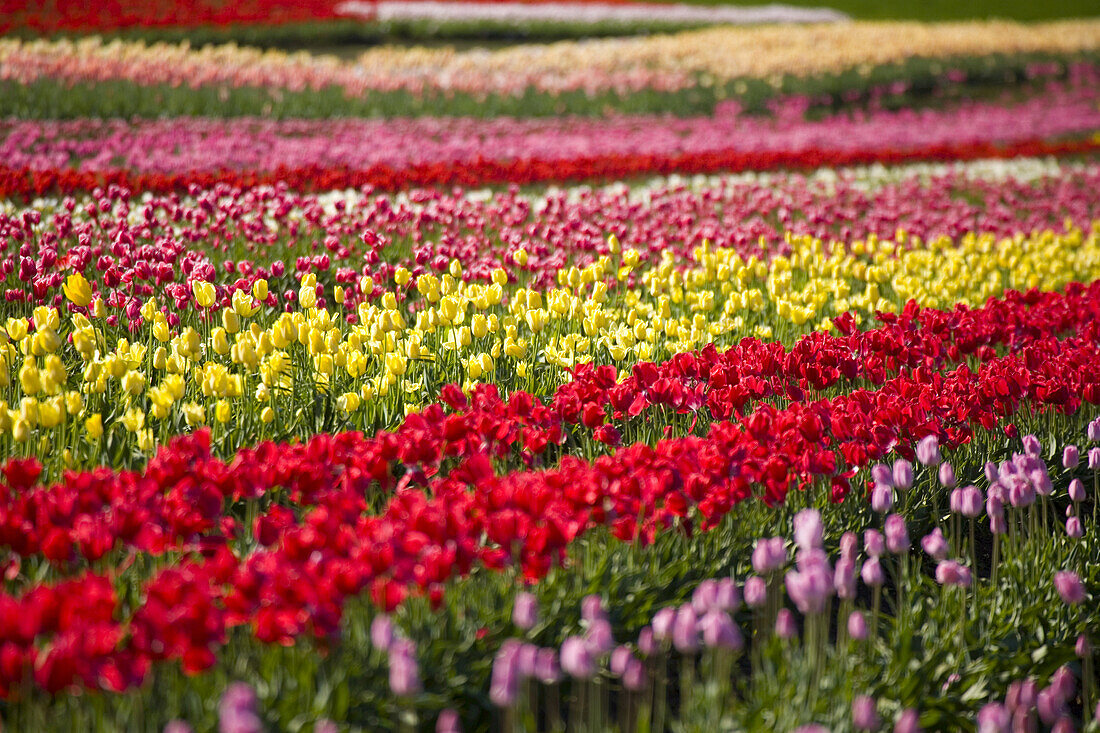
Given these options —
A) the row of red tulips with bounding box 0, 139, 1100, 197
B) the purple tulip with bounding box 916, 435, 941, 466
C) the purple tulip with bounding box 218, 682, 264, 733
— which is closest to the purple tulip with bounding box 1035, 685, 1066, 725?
the purple tulip with bounding box 916, 435, 941, 466

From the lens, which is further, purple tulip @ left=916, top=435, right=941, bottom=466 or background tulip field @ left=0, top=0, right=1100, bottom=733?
purple tulip @ left=916, top=435, right=941, bottom=466

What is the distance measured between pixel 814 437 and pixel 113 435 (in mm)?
2283

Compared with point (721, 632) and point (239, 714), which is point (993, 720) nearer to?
point (721, 632)

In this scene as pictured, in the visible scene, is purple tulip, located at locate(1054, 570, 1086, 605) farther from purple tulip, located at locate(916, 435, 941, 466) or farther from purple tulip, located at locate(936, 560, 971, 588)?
purple tulip, located at locate(916, 435, 941, 466)

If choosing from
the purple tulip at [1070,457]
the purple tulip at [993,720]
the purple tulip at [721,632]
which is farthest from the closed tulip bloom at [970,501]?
the purple tulip at [721,632]

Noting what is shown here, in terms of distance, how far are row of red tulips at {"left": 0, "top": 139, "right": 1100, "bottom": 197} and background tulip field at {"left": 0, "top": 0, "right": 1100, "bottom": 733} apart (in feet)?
0.23

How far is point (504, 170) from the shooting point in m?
7.96

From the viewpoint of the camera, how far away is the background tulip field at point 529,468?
1922mm

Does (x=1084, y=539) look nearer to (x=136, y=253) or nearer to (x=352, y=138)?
(x=136, y=253)

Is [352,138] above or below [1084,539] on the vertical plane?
above

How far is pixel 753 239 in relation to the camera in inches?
264

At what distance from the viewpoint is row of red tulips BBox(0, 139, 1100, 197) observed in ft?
20.2

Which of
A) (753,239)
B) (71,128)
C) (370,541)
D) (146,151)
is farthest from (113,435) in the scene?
(71,128)

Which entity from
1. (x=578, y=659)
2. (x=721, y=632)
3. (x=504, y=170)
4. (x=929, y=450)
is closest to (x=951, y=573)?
(x=929, y=450)
